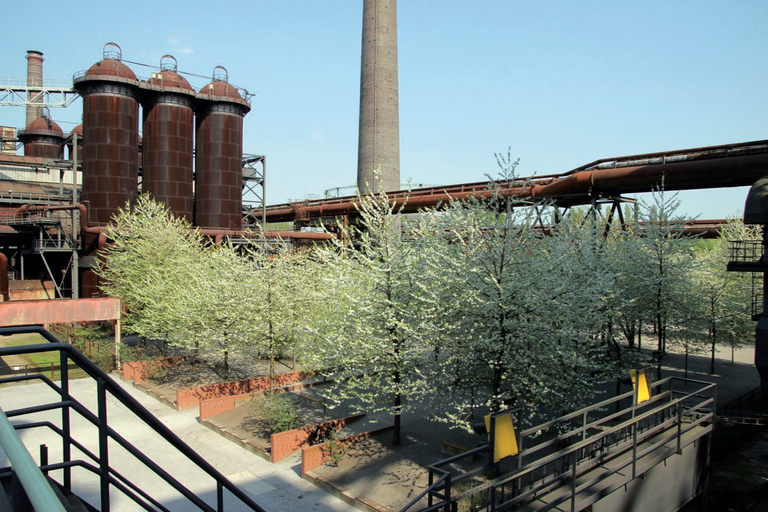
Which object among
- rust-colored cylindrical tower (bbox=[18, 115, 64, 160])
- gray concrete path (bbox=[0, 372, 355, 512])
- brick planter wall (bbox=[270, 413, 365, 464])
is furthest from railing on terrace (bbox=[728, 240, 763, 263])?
rust-colored cylindrical tower (bbox=[18, 115, 64, 160])

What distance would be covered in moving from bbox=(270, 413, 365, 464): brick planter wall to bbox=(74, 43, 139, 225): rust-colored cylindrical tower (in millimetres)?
28896

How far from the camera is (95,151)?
3781cm

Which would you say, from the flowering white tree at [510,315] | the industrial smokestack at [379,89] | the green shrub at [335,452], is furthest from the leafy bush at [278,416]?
the industrial smokestack at [379,89]

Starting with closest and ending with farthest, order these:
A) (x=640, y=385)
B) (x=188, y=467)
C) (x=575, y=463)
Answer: (x=575, y=463) → (x=640, y=385) → (x=188, y=467)

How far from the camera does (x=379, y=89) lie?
36.5 metres

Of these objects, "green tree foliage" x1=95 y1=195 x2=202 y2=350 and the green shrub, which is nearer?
the green shrub

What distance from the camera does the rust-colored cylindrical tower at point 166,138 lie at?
4012 centimetres

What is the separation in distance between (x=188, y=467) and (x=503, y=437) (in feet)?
33.1

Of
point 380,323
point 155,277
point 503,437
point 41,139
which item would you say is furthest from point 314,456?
point 41,139

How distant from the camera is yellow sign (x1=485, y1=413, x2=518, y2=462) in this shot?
7.55 metres

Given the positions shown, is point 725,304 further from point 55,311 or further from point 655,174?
point 55,311

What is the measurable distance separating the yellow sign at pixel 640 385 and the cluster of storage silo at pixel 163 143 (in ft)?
118

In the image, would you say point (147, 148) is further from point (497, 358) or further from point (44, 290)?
point (497, 358)

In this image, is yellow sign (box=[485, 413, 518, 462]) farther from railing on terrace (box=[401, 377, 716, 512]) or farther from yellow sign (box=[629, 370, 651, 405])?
yellow sign (box=[629, 370, 651, 405])
